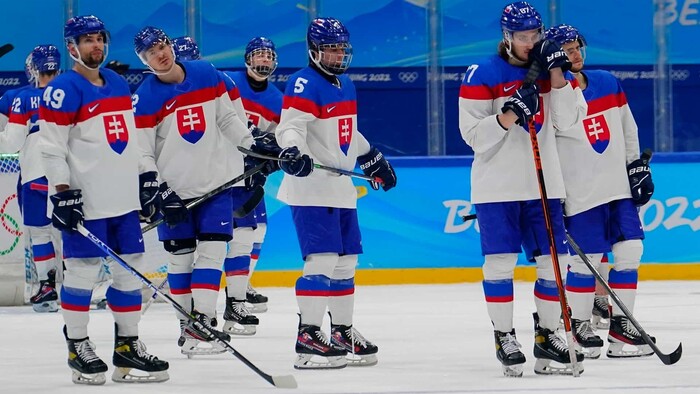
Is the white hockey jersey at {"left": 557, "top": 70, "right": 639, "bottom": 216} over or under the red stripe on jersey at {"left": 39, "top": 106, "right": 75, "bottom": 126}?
under

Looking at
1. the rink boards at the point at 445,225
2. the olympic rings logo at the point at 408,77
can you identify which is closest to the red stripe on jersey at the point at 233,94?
the rink boards at the point at 445,225

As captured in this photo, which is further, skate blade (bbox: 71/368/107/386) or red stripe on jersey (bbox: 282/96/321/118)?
red stripe on jersey (bbox: 282/96/321/118)

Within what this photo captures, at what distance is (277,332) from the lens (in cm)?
680

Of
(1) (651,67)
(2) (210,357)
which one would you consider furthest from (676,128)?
(2) (210,357)

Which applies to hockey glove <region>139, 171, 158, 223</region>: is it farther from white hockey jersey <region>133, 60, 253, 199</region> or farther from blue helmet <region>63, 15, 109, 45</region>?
blue helmet <region>63, 15, 109, 45</region>

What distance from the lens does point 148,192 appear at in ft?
17.1

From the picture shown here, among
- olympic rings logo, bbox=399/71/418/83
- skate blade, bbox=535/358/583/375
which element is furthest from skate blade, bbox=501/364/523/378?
olympic rings logo, bbox=399/71/418/83

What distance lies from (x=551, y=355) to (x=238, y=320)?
2146 mm

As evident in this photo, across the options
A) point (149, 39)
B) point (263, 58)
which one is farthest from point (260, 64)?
point (149, 39)

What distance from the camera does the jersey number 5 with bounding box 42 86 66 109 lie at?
4875mm

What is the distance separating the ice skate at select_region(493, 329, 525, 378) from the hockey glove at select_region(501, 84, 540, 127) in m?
0.76

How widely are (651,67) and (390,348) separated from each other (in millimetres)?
5832

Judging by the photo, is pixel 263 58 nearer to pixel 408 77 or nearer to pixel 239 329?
pixel 239 329

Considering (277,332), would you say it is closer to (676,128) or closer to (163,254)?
(163,254)
